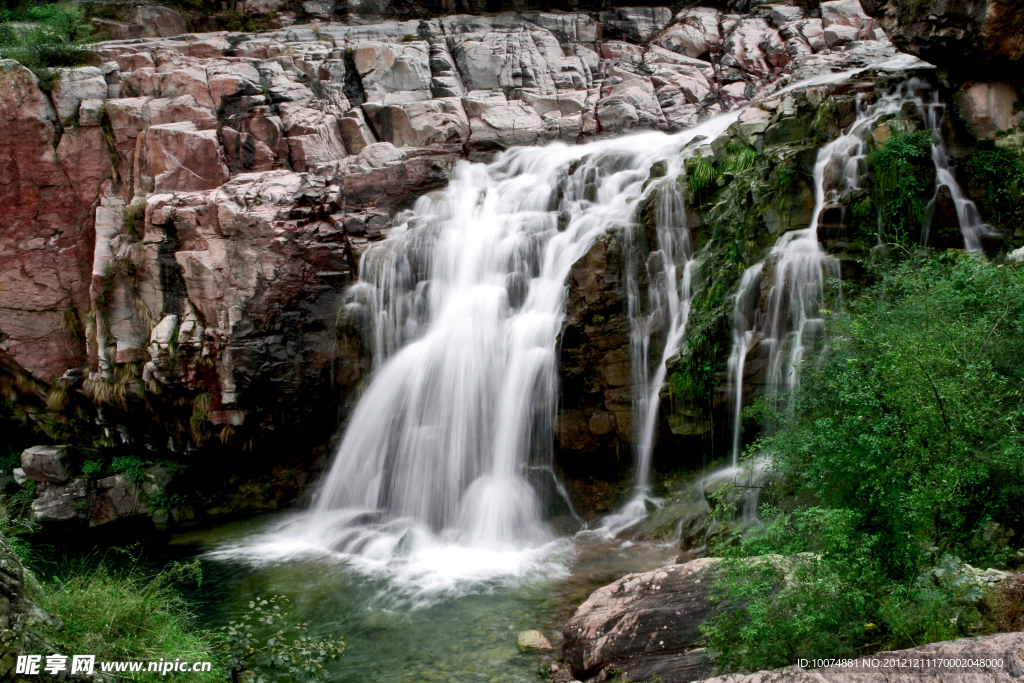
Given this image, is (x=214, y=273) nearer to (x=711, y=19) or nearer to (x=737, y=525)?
(x=737, y=525)

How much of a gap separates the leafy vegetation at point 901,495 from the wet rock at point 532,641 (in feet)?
7.78

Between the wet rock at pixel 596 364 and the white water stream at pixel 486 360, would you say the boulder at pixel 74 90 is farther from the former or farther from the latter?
the wet rock at pixel 596 364

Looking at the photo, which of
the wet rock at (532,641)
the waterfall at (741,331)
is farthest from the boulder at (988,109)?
the wet rock at (532,641)

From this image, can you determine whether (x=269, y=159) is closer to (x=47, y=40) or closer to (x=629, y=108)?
(x=47, y=40)

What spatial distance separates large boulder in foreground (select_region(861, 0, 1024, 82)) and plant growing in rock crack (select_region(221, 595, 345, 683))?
13.7 meters

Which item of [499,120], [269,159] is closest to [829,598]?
[269,159]

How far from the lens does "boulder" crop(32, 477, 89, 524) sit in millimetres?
14312

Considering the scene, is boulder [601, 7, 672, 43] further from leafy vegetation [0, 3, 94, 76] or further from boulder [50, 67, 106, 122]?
leafy vegetation [0, 3, 94, 76]

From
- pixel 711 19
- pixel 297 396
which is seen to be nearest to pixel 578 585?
pixel 297 396

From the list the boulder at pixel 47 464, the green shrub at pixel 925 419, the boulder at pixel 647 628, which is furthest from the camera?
the boulder at pixel 47 464

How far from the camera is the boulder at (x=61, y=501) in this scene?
14312 mm

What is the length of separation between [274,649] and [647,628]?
443 centimetres

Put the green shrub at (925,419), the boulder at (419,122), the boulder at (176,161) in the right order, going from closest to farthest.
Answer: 1. the green shrub at (925,419)
2. the boulder at (176,161)
3. the boulder at (419,122)

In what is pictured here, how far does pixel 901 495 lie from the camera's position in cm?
573
